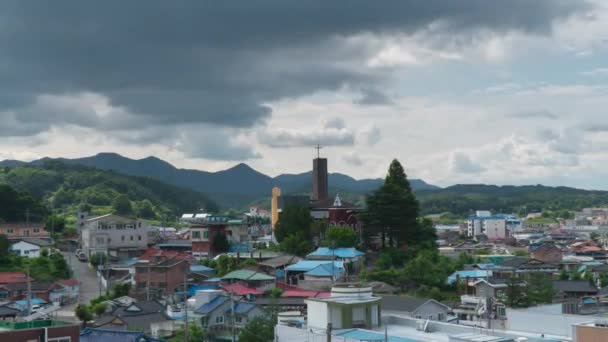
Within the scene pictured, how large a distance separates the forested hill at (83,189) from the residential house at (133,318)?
56.1 metres

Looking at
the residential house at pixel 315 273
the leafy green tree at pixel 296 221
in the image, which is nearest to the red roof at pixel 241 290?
the residential house at pixel 315 273

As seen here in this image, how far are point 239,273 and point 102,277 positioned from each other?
26.9 ft

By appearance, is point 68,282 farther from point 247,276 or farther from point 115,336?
point 115,336

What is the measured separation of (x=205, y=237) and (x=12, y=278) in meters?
14.3

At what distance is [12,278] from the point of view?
126ft

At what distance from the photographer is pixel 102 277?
139ft

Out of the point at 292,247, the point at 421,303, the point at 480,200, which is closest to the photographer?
the point at 421,303

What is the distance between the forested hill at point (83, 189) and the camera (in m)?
92.1

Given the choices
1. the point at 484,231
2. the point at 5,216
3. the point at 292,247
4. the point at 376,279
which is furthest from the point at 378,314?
the point at 484,231

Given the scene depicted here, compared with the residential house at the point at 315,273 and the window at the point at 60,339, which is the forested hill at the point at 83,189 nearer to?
the residential house at the point at 315,273

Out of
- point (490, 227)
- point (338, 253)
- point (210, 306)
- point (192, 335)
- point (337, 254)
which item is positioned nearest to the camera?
point (192, 335)

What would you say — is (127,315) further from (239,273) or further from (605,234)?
(605,234)

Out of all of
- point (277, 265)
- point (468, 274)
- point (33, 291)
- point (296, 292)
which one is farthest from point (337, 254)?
point (33, 291)

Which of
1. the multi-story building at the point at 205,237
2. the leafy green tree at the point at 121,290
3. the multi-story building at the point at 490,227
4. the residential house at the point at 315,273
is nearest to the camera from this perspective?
the leafy green tree at the point at 121,290
